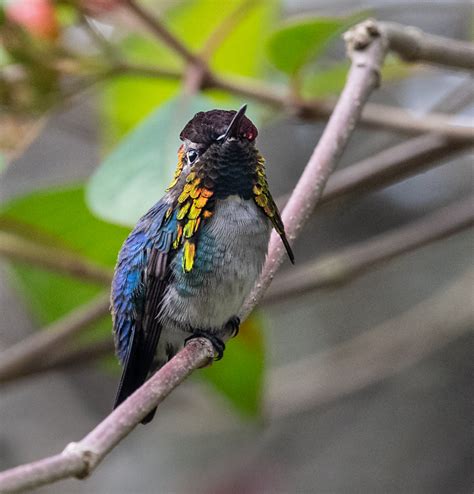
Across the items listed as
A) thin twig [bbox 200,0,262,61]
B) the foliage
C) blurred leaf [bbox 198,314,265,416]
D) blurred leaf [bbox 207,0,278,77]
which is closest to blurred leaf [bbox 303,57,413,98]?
the foliage

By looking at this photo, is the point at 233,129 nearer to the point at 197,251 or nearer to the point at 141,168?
the point at 197,251

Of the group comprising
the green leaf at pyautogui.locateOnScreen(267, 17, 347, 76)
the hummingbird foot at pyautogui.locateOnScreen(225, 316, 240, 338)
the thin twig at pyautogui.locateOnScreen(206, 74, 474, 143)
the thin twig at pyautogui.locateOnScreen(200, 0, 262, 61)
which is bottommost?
the hummingbird foot at pyautogui.locateOnScreen(225, 316, 240, 338)

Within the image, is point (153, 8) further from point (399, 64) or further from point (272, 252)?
point (272, 252)

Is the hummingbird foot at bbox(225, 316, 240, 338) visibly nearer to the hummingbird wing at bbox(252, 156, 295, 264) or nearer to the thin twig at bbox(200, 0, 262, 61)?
the hummingbird wing at bbox(252, 156, 295, 264)

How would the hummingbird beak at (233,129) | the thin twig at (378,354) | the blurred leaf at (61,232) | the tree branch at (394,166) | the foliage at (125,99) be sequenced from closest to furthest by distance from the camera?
the hummingbird beak at (233,129)
the foliage at (125,99)
the blurred leaf at (61,232)
the tree branch at (394,166)
the thin twig at (378,354)

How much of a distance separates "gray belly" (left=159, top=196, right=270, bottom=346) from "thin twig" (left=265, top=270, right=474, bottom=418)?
170 cm

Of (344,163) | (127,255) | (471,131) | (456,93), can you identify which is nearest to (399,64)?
(456,93)

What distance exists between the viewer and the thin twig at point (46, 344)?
1.93 metres

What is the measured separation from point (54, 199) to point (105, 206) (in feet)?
1.41

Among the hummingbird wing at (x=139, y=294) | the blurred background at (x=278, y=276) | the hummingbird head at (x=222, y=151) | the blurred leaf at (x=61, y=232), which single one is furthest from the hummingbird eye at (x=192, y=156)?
the blurred leaf at (x=61, y=232)

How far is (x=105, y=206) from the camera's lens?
4.53 feet

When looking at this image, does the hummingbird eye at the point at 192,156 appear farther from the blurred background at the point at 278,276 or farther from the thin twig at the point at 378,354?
the thin twig at the point at 378,354

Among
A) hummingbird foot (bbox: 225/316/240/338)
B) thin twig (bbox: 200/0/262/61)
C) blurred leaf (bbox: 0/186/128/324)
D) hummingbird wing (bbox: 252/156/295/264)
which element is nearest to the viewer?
hummingbird wing (bbox: 252/156/295/264)

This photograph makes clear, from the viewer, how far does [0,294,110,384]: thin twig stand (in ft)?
6.35
